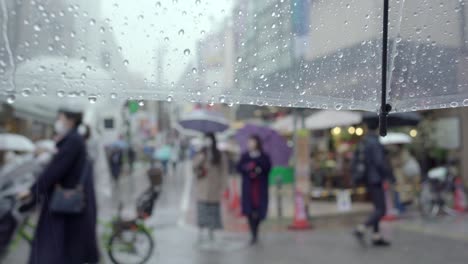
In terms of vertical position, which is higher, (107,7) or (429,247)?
(107,7)

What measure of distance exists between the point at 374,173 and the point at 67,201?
4.54m

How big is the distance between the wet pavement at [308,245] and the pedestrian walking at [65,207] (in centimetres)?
188

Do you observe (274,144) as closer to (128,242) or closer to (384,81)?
(128,242)

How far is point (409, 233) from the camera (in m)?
7.97

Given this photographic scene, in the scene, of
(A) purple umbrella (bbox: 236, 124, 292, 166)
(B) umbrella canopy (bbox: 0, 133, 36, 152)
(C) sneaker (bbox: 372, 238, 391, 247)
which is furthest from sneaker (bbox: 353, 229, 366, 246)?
(B) umbrella canopy (bbox: 0, 133, 36, 152)

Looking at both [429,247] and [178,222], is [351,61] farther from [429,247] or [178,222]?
[178,222]

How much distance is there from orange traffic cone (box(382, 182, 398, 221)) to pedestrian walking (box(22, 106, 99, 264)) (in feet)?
22.3

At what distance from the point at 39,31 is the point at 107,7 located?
0.25m

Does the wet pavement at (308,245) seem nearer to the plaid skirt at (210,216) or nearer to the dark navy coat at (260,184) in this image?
the plaid skirt at (210,216)

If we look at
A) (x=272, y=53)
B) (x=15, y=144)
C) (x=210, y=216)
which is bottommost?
(x=210, y=216)

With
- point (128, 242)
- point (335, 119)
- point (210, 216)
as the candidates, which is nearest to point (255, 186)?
point (210, 216)

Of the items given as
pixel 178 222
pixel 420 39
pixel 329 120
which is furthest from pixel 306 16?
pixel 329 120

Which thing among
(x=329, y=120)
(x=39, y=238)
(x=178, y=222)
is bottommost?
(x=178, y=222)

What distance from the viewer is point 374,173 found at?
22.3 ft
